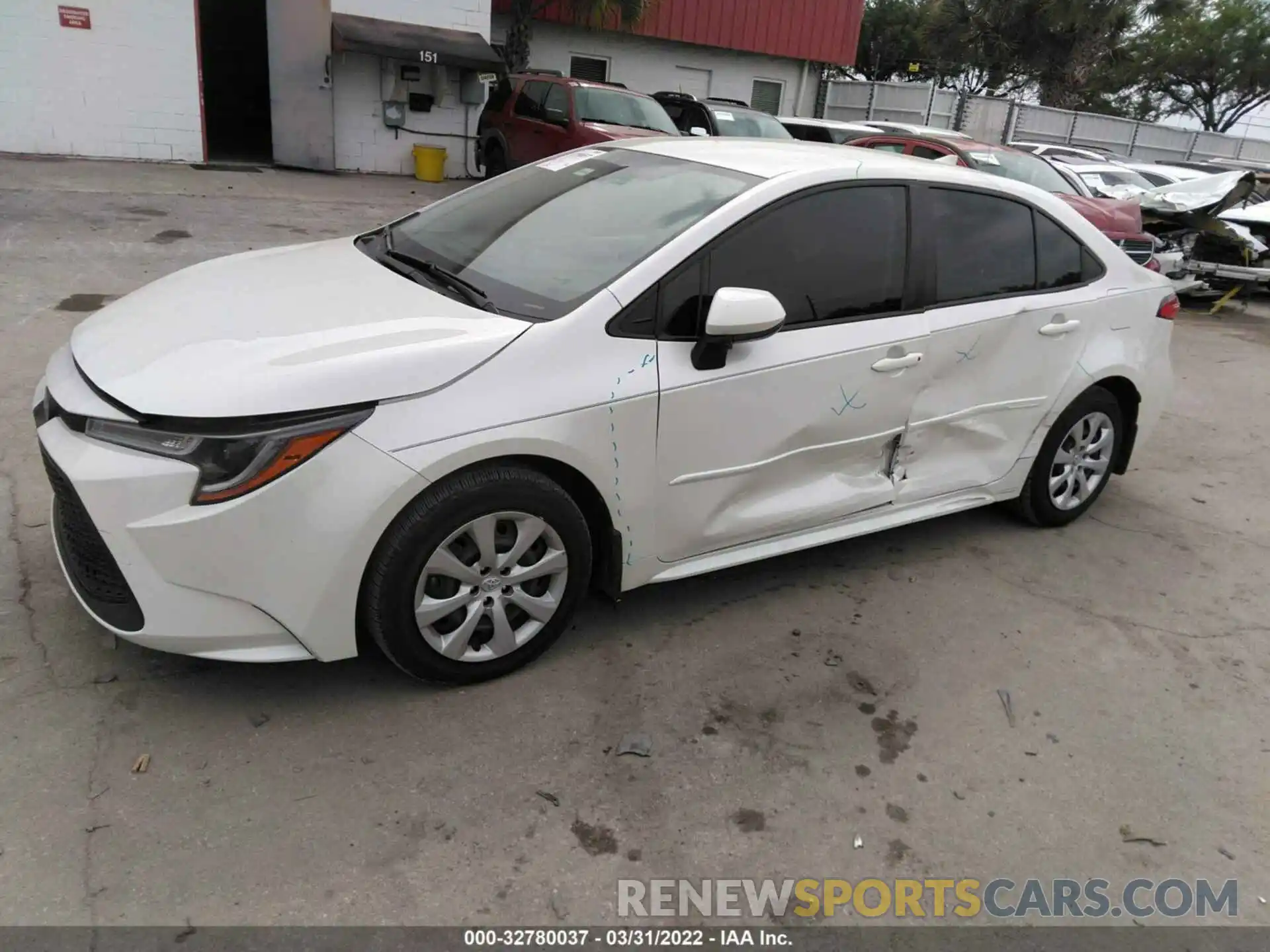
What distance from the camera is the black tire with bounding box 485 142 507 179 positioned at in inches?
531

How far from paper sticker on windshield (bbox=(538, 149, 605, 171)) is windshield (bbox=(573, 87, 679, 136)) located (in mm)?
8565

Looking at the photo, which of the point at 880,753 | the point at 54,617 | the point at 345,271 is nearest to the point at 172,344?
the point at 345,271

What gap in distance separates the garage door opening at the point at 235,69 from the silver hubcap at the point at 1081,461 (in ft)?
55.3

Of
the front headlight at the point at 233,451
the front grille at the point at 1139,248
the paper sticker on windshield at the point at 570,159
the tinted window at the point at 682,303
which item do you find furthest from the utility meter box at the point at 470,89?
the front headlight at the point at 233,451

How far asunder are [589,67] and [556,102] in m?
8.10

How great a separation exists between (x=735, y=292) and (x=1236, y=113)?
49856 millimetres

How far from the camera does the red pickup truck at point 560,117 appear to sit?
1198cm

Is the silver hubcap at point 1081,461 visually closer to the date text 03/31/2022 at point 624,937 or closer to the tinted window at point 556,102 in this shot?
the date text 03/31/2022 at point 624,937

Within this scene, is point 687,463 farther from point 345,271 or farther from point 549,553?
point 345,271

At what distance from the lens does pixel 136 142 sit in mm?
13133

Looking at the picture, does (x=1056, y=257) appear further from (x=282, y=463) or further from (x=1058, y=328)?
(x=282, y=463)

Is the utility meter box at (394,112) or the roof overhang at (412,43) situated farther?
the utility meter box at (394,112)

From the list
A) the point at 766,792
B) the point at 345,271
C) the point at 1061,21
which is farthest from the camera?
the point at 1061,21

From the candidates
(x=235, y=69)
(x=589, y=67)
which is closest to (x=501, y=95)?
(x=589, y=67)
